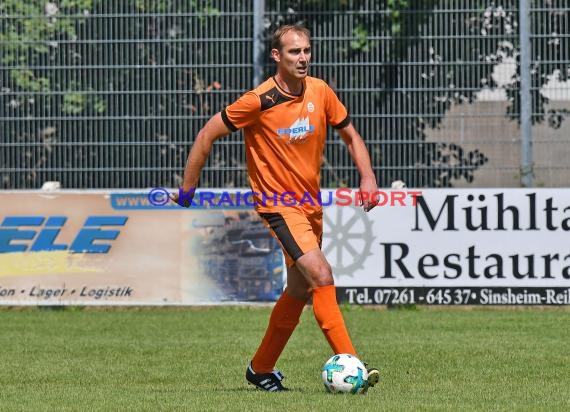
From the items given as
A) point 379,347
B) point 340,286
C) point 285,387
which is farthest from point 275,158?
point 340,286

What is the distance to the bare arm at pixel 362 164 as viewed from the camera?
8812mm

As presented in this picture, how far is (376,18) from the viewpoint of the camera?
1697 centimetres

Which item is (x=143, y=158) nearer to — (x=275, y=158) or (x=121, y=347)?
(x=121, y=347)

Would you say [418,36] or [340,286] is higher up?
[418,36]

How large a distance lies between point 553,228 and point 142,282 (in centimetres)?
472

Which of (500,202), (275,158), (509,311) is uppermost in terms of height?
(275,158)

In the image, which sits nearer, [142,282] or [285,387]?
[285,387]

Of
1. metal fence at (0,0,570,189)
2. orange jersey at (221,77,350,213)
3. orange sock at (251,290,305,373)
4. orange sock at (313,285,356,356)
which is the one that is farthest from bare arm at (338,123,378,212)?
metal fence at (0,0,570,189)

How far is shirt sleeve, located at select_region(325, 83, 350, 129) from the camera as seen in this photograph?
355 inches

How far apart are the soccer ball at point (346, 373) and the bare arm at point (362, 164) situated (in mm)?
969

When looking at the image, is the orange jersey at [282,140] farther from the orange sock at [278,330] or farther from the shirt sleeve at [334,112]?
the orange sock at [278,330]

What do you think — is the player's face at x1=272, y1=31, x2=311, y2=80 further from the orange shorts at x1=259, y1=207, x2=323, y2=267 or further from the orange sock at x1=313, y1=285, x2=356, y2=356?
the orange sock at x1=313, y1=285, x2=356, y2=356

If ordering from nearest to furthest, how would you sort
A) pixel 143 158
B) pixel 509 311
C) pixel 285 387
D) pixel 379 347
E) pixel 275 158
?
pixel 275 158 < pixel 285 387 < pixel 379 347 < pixel 509 311 < pixel 143 158

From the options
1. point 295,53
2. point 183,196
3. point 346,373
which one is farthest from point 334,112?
point 346,373
